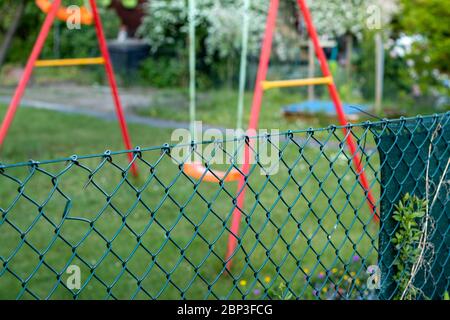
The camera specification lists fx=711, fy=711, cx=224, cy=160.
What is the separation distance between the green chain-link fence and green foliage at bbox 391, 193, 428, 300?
0.01 metres

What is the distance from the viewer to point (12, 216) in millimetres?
5191

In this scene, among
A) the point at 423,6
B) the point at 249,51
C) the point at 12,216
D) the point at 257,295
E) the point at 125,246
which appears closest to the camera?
the point at 257,295

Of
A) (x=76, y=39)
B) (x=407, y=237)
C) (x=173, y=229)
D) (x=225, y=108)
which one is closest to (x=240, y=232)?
(x=173, y=229)

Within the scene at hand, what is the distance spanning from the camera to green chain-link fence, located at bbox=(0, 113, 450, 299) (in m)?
2.17

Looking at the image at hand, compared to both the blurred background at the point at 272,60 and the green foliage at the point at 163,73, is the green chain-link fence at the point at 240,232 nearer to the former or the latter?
the blurred background at the point at 272,60

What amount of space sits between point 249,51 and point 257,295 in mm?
9128

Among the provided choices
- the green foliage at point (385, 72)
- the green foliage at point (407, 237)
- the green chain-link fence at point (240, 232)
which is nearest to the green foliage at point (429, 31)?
the green chain-link fence at point (240, 232)

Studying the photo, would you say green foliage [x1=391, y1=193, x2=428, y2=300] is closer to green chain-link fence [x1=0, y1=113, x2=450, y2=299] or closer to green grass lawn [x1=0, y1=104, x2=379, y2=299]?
green chain-link fence [x1=0, y1=113, x2=450, y2=299]

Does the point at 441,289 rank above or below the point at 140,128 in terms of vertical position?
above

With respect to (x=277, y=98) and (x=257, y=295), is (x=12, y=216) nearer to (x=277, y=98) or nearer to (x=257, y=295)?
(x=257, y=295)

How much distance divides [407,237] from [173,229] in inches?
90.2

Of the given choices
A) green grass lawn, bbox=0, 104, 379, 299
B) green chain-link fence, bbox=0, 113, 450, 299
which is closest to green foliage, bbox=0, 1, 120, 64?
green grass lawn, bbox=0, 104, 379, 299

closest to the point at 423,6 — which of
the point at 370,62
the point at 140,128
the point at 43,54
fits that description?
the point at 370,62

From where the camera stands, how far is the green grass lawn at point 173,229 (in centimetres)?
251
